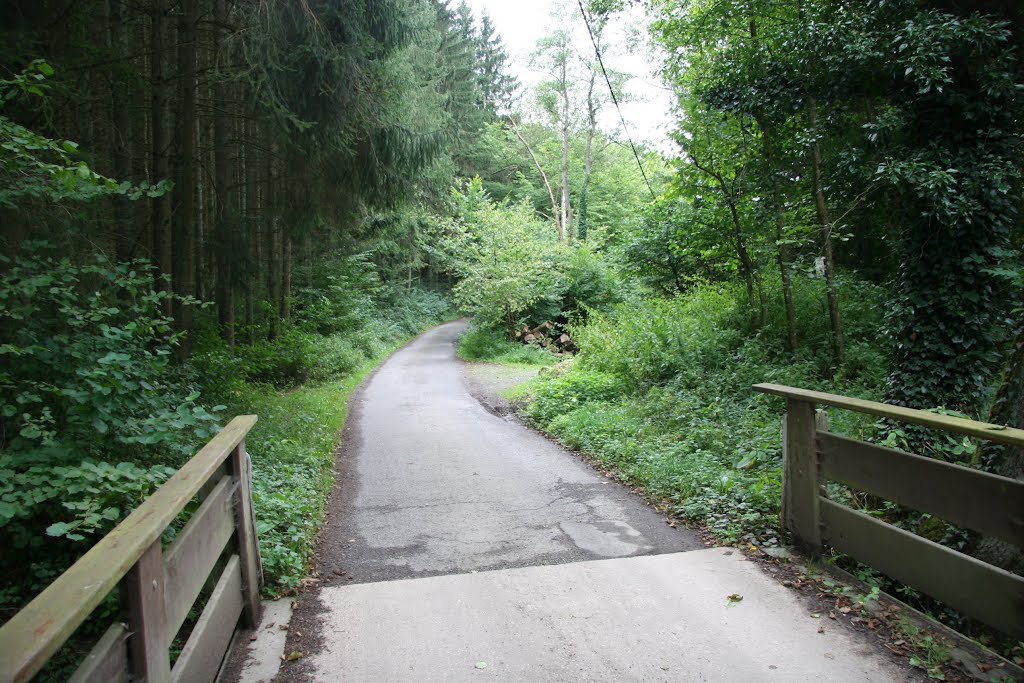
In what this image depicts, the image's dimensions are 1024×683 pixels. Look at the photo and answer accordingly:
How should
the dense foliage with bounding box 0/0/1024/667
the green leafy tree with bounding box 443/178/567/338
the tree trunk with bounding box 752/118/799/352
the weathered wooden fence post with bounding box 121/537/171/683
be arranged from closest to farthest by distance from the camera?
1. the weathered wooden fence post with bounding box 121/537/171/683
2. the dense foliage with bounding box 0/0/1024/667
3. the tree trunk with bounding box 752/118/799/352
4. the green leafy tree with bounding box 443/178/567/338

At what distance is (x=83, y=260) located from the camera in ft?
17.5

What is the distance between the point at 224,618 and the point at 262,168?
10.9 m

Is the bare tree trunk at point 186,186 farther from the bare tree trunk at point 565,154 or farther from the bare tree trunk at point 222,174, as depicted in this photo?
the bare tree trunk at point 565,154

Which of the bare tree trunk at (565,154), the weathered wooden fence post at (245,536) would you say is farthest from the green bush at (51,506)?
the bare tree trunk at (565,154)

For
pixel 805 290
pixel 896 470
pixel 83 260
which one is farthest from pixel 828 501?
pixel 805 290

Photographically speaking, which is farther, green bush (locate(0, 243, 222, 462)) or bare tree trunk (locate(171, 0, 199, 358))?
bare tree trunk (locate(171, 0, 199, 358))

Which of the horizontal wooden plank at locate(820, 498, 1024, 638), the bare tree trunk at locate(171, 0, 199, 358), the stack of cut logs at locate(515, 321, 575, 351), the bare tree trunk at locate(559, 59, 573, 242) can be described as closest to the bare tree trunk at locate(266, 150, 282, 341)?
the bare tree trunk at locate(171, 0, 199, 358)

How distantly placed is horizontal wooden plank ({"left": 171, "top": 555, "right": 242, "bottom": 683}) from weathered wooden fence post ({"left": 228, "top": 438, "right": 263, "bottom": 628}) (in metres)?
0.05

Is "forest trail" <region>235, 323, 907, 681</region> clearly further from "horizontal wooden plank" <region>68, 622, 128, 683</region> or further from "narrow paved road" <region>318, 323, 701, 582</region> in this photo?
"horizontal wooden plank" <region>68, 622, 128, 683</region>

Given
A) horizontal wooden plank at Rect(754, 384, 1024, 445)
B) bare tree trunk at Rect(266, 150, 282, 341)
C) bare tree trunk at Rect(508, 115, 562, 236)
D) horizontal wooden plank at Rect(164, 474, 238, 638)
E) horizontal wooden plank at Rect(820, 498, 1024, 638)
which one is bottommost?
horizontal wooden plank at Rect(820, 498, 1024, 638)

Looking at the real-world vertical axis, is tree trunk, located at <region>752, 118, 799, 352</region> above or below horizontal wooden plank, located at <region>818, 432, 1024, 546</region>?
above

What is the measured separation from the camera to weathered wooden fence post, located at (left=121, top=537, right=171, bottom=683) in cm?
177

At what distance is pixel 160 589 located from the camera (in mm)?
2021

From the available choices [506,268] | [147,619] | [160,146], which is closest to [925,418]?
[147,619]
